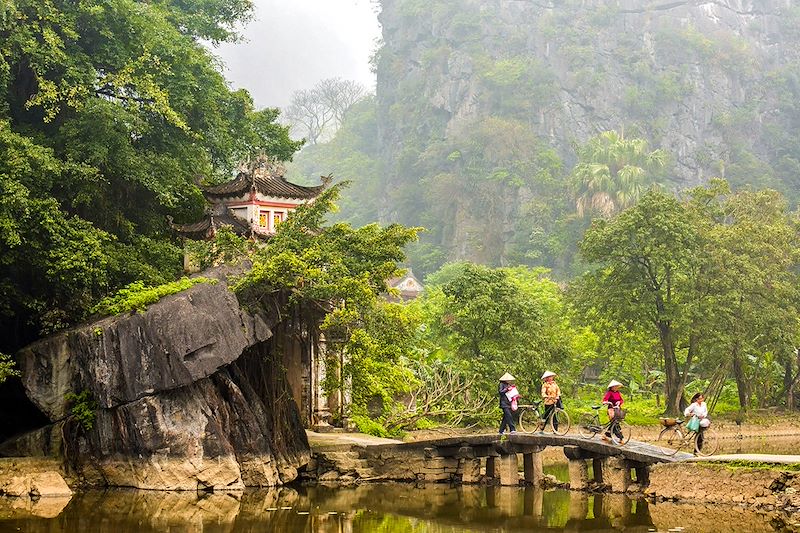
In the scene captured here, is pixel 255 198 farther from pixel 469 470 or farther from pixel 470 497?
pixel 470 497

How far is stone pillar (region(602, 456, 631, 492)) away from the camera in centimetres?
2114

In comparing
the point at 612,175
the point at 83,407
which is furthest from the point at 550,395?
the point at 612,175

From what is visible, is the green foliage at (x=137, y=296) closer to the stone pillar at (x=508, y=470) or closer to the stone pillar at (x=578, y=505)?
the stone pillar at (x=508, y=470)

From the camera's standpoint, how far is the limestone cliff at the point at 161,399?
21688 mm

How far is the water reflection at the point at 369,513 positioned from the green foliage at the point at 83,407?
5.38 feet

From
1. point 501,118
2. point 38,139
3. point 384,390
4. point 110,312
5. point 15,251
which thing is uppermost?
point 501,118

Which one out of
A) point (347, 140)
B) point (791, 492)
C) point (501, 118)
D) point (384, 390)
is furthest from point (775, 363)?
point (347, 140)

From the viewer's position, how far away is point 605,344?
135 ft

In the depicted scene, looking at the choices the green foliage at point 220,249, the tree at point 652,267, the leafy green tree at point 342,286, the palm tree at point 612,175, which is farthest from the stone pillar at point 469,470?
the palm tree at point 612,175

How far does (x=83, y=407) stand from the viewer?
22.5 meters

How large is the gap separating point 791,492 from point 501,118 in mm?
73131

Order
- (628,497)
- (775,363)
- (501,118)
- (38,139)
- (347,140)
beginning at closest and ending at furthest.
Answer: (628,497) < (38,139) < (775,363) < (501,118) < (347,140)

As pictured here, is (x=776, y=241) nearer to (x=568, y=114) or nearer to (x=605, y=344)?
(x=605, y=344)

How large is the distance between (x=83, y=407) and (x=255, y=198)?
10.3 m
